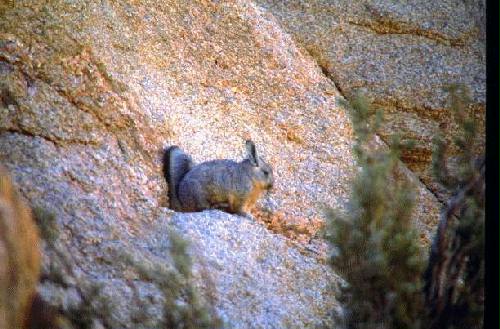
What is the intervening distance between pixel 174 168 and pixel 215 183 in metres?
0.33

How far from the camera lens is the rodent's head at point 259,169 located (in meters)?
8.37

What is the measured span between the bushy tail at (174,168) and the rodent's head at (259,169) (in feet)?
1.67

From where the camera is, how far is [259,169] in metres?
8.44

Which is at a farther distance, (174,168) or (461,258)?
(174,168)

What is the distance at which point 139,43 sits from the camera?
29.4 feet

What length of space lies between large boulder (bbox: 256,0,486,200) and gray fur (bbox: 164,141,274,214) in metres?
2.34

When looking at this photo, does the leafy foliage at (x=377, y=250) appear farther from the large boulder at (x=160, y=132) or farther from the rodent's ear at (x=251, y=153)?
the rodent's ear at (x=251, y=153)

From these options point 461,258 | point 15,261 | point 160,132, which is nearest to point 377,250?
point 461,258

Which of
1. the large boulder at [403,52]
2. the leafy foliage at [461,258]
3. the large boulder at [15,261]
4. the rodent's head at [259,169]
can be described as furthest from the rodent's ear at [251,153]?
the large boulder at [15,261]

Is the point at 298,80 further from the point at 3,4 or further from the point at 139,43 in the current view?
the point at 3,4

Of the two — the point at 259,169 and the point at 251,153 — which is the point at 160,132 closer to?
the point at 251,153

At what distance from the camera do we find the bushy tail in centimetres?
800

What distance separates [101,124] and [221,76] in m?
1.98

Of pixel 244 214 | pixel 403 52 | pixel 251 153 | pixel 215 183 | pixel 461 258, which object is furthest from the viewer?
pixel 403 52
